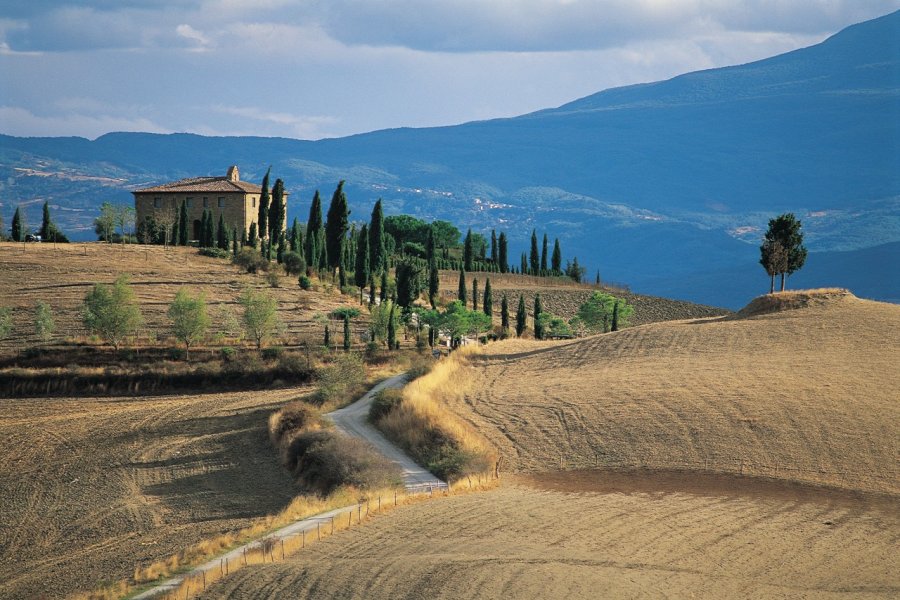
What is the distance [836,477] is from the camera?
33219 mm

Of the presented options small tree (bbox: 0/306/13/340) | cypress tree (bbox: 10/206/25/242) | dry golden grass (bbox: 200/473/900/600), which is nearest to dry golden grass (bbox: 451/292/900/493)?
dry golden grass (bbox: 200/473/900/600)

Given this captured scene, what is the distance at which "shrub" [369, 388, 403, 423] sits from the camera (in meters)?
42.9

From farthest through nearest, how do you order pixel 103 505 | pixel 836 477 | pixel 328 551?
pixel 103 505
pixel 836 477
pixel 328 551

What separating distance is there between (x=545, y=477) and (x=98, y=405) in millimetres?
27195

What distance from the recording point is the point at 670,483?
3366 cm

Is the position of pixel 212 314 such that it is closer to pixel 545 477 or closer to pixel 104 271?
pixel 104 271

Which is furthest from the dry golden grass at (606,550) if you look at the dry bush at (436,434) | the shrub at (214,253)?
the shrub at (214,253)

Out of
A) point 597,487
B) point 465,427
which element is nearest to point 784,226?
point 465,427

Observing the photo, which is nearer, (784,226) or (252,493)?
(252,493)

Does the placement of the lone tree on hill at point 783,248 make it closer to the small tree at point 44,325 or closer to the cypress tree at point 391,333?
the cypress tree at point 391,333

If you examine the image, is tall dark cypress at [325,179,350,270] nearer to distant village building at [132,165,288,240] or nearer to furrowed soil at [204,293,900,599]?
distant village building at [132,165,288,240]

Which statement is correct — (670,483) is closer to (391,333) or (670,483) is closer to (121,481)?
(121,481)

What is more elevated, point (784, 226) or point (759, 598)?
point (784, 226)

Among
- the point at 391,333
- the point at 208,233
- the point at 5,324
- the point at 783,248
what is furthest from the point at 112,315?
the point at 783,248
